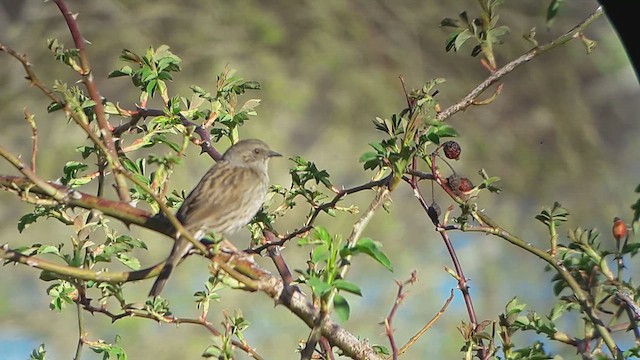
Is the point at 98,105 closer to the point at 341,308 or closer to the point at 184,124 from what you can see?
the point at 184,124

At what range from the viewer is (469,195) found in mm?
1553

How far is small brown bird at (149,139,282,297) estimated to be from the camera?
6.41 feet

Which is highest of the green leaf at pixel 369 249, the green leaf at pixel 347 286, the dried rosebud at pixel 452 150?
the dried rosebud at pixel 452 150

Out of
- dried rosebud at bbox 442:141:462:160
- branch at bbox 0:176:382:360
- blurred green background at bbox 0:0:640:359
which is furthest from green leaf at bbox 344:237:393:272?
blurred green background at bbox 0:0:640:359

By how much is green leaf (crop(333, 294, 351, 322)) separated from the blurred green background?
3.01 meters

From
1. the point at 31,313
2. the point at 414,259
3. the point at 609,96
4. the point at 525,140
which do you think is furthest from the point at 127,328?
the point at 609,96

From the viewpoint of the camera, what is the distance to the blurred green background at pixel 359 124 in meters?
4.42

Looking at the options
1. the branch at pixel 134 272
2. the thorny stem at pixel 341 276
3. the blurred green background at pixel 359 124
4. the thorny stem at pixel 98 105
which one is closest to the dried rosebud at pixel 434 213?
the thorny stem at pixel 341 276

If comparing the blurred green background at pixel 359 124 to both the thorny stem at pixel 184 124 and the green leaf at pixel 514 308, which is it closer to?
the thorny stem at pixel 184 124

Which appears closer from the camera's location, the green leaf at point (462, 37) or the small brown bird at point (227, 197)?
the green leaf at point (462, 37)

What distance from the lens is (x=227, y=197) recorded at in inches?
86.7

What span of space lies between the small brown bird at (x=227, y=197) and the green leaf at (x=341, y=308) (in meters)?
0.56

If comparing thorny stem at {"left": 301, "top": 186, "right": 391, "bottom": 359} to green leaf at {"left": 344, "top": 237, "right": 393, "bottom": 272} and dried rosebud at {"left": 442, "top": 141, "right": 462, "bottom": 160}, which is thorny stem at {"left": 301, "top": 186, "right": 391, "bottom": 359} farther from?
dried rosebud at {"left": 442, "top": 141, "right": 462, "bottom": 160}

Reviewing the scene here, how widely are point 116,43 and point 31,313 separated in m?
1.52
